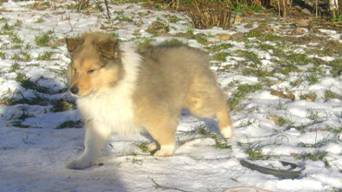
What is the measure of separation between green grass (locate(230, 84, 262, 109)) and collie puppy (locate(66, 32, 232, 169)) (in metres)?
1.44

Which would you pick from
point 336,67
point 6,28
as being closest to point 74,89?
point 336,67

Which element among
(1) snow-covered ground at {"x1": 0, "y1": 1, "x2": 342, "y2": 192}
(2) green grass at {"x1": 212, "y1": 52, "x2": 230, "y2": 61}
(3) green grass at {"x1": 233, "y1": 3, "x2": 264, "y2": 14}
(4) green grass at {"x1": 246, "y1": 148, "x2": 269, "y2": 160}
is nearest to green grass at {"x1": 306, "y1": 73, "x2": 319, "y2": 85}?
(1) snow-covered ground at {"x1": 0, "y1": 1, "x2": 342, "y2": 192}

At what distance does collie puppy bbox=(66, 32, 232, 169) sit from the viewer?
437 centimetres

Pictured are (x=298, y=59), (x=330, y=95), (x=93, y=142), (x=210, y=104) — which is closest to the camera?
(x=93, y=142)

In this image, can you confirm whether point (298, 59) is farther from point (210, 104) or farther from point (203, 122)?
point (210, 104)

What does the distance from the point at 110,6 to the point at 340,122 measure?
7195 millimetres

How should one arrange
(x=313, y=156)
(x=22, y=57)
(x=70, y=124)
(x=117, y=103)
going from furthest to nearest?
(x=22, y=57)
(x=70, y=124)
(x=313, y=156)
(x=117, y=103)

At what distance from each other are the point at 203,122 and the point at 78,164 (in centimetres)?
172

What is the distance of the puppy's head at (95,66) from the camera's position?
4316 mm

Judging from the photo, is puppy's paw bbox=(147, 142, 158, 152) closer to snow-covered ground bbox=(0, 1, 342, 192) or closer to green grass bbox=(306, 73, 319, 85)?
snow-covered ground bbox=(0, 1, 342, 192)

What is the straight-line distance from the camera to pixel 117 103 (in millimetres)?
4430

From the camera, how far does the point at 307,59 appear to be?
27.1 feet

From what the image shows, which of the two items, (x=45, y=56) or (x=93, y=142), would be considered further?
(x=45, y=56)

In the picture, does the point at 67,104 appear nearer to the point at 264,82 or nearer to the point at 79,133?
the point at 79,133
